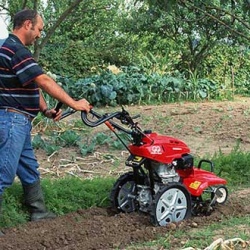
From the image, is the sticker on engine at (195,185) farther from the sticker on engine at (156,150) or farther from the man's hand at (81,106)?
the man's hand at (81,106)

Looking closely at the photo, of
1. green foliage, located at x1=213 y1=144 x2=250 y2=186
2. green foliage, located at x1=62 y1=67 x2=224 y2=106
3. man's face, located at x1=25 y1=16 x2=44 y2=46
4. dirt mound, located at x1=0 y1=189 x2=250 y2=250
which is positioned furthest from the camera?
green foliage, located at x1=62 y1=67 x2=224 y2=106

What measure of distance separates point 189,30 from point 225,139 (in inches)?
340

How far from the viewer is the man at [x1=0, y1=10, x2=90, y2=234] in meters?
4.72

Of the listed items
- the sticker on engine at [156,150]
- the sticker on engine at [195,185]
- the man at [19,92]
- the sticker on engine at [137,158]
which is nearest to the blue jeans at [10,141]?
the man at [19,92]

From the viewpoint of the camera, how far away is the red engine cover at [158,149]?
16.5 ft

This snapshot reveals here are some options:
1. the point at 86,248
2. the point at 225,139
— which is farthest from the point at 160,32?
the point at 86,248

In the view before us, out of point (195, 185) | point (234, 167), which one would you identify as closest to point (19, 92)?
point (195, 185)

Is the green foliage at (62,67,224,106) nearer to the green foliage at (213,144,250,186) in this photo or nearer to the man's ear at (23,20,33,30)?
the green foliage at (213,144,250,186)

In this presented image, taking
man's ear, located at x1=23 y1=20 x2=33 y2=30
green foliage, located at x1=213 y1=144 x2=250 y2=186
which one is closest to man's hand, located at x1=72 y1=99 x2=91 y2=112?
A: man's ear, located at x1=23 y1=20 x2=33 y2=30

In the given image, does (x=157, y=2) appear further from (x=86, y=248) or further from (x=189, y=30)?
(x=189, y=30)

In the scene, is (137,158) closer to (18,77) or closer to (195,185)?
(195,185)

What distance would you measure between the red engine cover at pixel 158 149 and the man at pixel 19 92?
620 mm

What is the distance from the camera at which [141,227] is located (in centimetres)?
502

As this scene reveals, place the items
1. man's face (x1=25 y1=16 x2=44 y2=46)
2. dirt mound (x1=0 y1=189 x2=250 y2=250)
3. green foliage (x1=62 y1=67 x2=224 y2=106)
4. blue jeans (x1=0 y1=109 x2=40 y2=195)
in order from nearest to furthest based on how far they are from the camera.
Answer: dirt mound (x1=0 y1=189 x2=250 y2=250) → blue jeans (x1=0 y1=109 x2=40 y2=195) → man's face (x1=25 y1=16 x2=44 y2=46) → green foliage (x1=62 y1=67 x2=224 y2=106)
